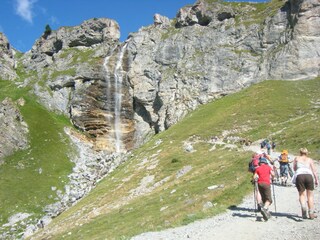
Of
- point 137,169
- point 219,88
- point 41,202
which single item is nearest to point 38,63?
point 219,88

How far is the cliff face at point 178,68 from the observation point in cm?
9150

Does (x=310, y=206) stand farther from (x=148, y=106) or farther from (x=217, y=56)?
(x=217, y=56)

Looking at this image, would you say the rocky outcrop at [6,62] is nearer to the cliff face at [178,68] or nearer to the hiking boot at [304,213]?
the cliff face at [178,68]

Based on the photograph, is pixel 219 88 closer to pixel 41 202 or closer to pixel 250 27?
pixel 250 27

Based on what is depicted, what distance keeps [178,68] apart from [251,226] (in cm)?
8636

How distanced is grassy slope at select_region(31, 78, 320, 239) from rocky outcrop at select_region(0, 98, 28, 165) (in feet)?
90.8

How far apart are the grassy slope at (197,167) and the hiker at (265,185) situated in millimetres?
3820

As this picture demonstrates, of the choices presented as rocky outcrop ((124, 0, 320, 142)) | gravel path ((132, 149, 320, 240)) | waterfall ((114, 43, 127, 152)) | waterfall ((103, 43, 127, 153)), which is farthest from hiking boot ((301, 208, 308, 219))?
waterfall ((114, 43, 127, 152))

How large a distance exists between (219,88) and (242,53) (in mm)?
13187

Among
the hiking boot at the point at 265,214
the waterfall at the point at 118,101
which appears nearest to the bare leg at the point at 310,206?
the hiking boot at the point at 265,214

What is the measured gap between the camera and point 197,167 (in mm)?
43562

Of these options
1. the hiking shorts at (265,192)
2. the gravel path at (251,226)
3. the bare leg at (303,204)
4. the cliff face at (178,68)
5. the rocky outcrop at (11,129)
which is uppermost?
the cliff face at (178,68)

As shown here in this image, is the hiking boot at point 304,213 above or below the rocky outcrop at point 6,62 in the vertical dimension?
below

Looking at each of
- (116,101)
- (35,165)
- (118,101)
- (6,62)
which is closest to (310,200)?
(35,165)
